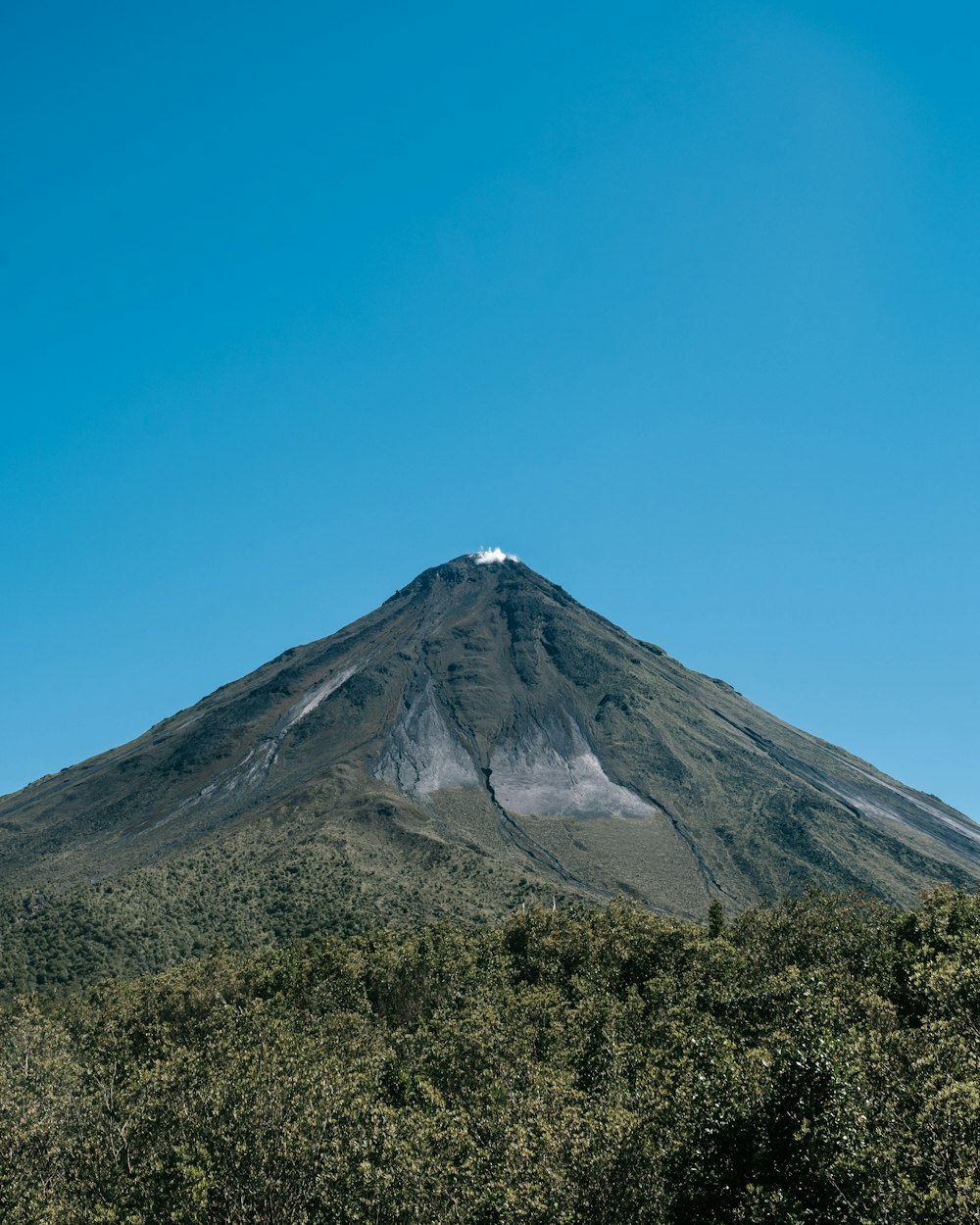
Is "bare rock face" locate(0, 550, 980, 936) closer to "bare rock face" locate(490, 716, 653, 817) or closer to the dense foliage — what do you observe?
"bare rock face" locate(490, 716, 653, 817)

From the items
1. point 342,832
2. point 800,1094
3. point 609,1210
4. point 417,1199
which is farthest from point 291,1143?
point 342,832

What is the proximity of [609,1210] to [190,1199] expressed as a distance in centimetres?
1298

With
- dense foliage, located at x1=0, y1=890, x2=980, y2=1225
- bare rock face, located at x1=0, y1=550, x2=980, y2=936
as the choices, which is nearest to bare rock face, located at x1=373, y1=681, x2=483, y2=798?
bare rock face, located at x1=0, y1=550, x2=980, y2=936

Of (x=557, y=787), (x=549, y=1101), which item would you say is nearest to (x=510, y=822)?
(x=557, y=787)

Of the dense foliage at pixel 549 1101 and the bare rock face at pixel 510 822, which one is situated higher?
the bare rock face at pixel 510 822

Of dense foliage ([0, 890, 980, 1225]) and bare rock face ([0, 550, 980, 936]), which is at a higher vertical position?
bare rock face ([0, 550, 980, 936])

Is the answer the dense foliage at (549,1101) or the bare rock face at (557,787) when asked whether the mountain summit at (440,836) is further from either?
the dense foliage at (549,1101)

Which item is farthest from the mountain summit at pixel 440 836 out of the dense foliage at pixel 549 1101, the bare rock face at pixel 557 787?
the dense foliage at pixel 549 1101

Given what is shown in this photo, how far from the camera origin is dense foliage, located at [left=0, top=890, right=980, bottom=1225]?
2286cm

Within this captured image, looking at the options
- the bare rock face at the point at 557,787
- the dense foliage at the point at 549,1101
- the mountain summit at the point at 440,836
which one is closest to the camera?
the dense foliage at the point at 549,1101

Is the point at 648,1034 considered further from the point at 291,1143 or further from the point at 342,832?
the point at 342,832

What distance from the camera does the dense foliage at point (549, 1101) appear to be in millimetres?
22859

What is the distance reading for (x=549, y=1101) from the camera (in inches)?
1267

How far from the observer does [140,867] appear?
138000 mm
